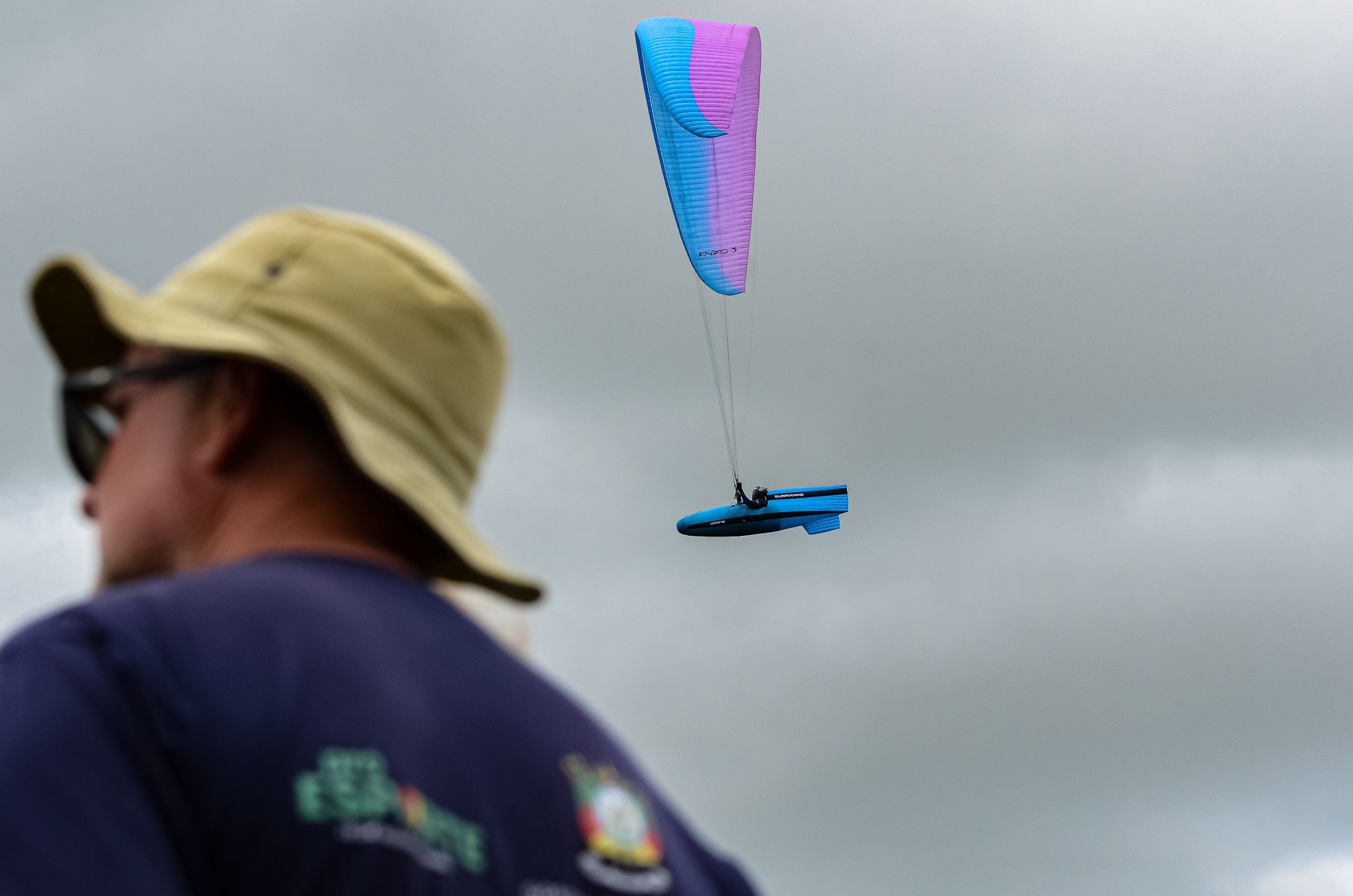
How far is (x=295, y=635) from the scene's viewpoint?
2.71m

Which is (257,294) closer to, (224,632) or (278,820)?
(224,632)

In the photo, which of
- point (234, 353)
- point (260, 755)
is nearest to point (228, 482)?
point (234, 353)

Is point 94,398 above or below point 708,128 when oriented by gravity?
below

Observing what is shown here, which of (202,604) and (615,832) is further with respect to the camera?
(615,832)

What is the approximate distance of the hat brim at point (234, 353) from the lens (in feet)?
10.2

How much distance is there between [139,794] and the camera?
2443 millimetres

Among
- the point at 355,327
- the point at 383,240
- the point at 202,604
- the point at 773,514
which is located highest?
the point at 773,514

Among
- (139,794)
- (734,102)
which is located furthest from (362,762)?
(734,102)

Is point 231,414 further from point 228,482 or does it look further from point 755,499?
point 755,499

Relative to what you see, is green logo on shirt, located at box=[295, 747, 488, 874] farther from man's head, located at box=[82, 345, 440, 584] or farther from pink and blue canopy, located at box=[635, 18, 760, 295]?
pink and blue canopy, located at box=[635, 18, 760, 295]

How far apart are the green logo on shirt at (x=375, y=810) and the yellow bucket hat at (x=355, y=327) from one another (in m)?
0.69

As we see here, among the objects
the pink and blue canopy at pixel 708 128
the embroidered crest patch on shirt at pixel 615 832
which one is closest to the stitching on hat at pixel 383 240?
the embroidered crest patch on shirt at pixel 615 832

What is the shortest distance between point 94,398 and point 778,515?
184 feet

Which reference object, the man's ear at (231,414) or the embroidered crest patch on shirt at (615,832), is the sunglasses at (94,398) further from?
the embroidered crest patch on shirt at (615,832)
